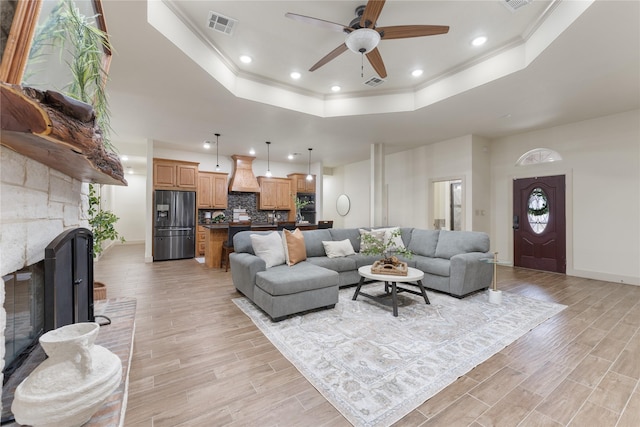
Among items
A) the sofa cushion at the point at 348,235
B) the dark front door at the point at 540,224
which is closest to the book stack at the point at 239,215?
the sofa cushion at the point at 348,235

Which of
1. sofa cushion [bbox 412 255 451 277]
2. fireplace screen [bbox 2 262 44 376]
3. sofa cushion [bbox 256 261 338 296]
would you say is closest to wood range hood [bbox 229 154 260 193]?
sofa cushion [bbox 256 261 338 296]

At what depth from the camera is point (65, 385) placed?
3.34ft

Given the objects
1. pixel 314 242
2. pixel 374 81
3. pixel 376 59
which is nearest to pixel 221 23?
pixel 376 59

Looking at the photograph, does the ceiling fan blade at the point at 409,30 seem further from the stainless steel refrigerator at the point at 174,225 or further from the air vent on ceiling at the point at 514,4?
the stainless steel refrigerator at the point at 174,225

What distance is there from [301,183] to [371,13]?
6.50 m

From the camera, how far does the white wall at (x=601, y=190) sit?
4.32 m

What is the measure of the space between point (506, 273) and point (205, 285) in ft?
18.2

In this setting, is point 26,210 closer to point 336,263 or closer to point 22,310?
point 22,310

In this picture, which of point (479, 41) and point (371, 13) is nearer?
point (371, 13)

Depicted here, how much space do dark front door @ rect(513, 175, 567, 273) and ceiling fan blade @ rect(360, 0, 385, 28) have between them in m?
5.15

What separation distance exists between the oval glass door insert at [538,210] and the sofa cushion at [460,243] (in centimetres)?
245

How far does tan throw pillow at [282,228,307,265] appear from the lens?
11.7ft

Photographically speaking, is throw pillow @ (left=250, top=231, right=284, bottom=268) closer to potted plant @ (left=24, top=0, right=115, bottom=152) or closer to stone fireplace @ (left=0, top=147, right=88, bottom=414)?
stone fireplace @ (left=0, top=147, right=88, bottom=414)

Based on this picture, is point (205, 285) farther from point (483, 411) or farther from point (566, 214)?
point (566, 214)
